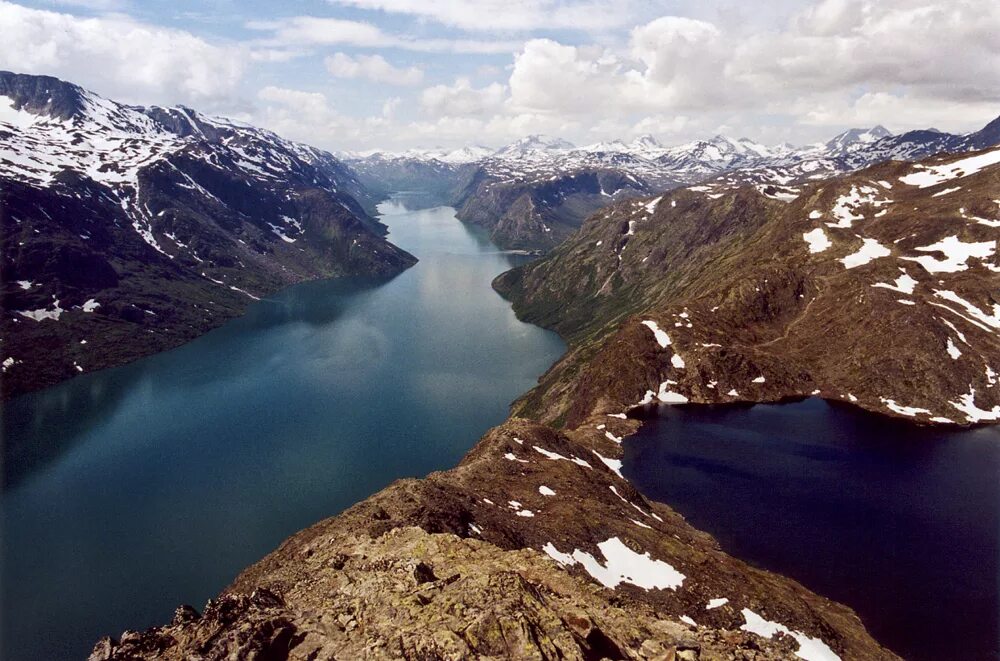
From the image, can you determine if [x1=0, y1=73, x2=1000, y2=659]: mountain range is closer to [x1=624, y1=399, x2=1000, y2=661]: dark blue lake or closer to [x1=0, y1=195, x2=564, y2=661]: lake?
[x1=624, y1=399, x2=1000, y2=661]: dark blue lake

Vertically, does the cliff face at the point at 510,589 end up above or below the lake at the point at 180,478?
above

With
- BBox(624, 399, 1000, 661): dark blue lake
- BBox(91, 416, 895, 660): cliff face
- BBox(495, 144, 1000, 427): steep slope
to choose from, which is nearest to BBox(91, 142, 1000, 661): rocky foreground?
BBox(91, 416, 895, 660): cliff face

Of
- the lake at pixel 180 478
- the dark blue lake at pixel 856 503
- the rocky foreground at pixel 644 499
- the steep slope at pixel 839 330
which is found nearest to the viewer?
the rocky foreground at pixel 644 499

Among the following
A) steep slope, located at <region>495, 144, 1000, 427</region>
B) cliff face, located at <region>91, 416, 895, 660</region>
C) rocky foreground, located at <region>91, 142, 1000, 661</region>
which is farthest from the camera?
steep slope, located at <region>495, 144, 1000, 427</region>

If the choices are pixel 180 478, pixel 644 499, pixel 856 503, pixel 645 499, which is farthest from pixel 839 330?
pixel 180 478

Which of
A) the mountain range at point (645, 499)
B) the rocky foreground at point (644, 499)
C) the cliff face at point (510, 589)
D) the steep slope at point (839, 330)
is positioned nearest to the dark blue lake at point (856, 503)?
the mountain range at point (645, 499)

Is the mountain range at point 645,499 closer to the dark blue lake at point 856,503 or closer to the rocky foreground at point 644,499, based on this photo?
the rocky foreground at point 644,499

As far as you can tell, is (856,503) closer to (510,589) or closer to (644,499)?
(644,499)
